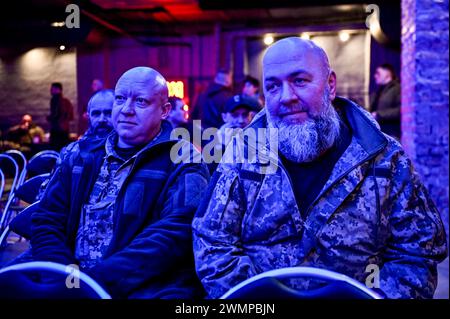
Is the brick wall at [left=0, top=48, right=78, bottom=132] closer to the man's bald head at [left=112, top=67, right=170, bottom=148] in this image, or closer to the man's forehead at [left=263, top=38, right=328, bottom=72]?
the man's bald head at [left=112, top=67, right=170, bottom=148]

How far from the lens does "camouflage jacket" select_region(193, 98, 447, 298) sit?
1.54 metres

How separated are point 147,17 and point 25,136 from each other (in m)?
3.70

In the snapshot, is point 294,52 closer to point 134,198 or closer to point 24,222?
point 134,198

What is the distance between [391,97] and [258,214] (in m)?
4.18

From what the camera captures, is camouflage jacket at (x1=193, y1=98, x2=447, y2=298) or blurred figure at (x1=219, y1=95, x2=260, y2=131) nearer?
camouflage jacket at (x1=193, y1=98, x2=447, y2=298)

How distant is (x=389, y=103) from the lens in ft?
17.5

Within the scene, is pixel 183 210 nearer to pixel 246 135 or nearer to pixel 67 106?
pixel 246 135

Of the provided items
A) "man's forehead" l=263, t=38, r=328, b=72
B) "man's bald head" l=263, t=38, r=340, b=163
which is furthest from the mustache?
"man's forehead" l=263, t=38, r=328, b=72

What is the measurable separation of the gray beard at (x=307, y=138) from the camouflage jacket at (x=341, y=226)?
0.08 m

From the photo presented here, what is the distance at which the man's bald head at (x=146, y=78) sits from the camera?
6.72 feet

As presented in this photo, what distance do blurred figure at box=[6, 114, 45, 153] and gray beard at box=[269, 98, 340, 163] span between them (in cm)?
766

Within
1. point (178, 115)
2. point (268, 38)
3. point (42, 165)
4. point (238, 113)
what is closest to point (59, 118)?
point (178, 115)

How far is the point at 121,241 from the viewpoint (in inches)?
72.3
